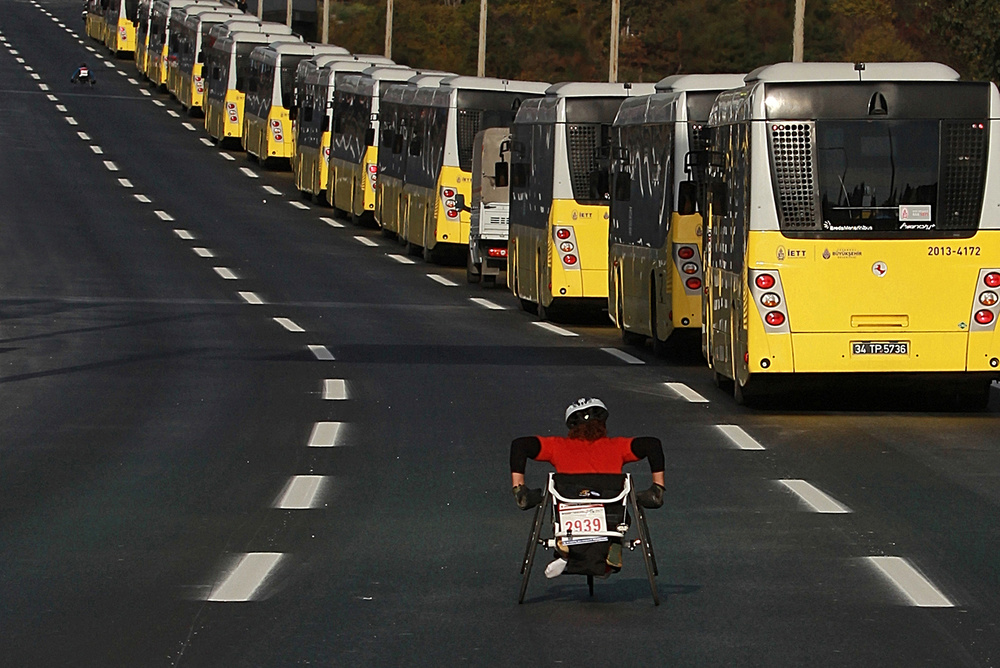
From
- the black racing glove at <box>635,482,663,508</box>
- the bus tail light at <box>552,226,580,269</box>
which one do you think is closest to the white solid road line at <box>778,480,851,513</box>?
the black racing glove at <box>635,482,663,508</box>

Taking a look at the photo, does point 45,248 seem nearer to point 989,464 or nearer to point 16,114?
point 989,464

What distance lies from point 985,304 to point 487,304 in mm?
16050

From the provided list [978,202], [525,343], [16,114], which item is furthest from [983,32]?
Answer: [978,202]

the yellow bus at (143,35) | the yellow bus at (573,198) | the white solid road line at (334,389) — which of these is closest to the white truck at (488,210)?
the yellow bus at (573,198)

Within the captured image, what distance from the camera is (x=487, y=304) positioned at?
34656 millimetres

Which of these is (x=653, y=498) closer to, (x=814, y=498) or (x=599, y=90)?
(x=814, y=498)

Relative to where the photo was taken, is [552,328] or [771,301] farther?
[552,328]

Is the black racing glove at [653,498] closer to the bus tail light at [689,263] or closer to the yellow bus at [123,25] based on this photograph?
the bus tail light at [689,263]

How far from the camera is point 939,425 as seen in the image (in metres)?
18.4

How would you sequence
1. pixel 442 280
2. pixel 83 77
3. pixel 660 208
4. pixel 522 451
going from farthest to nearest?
pixel 83 77
pixel 442 280
pixel 660 208
pixel 522 451

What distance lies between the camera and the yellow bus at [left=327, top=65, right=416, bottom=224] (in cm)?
5022

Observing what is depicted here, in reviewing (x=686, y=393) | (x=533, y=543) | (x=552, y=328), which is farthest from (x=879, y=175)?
(x=552, y=328)

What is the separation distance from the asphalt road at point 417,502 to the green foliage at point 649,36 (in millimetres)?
84337

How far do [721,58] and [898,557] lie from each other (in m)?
114
